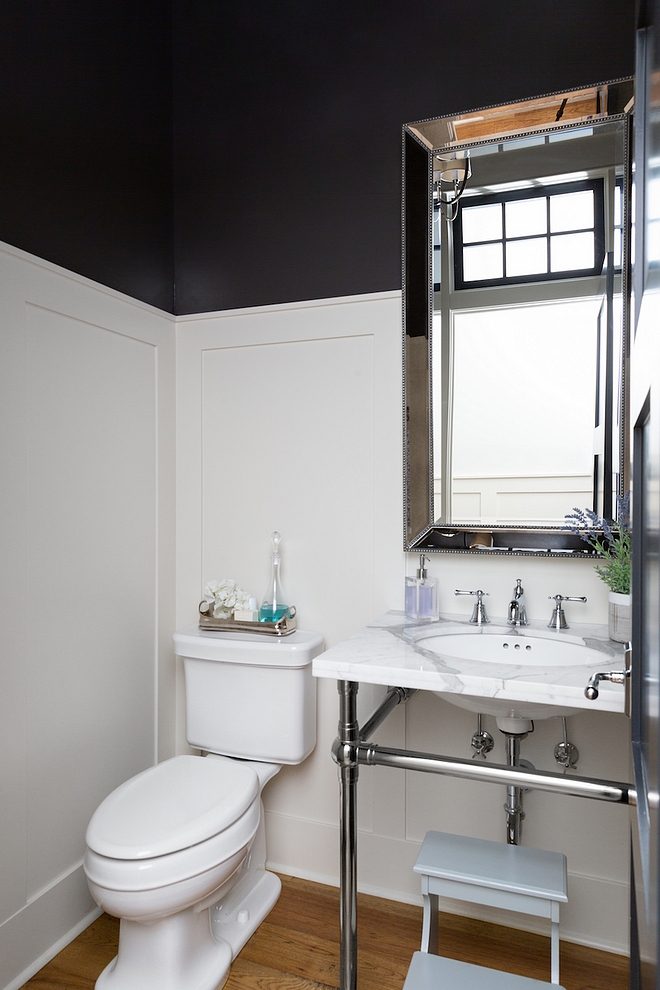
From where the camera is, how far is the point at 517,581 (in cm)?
181

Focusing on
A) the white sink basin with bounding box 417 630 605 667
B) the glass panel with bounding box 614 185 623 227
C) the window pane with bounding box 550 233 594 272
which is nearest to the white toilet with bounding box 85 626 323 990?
the white sink basin with bounding box 417 630 605 667

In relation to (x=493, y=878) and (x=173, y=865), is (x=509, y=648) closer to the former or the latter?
(x=493, y=878)

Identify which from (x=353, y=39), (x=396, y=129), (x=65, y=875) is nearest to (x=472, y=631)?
(x=65, y=875)

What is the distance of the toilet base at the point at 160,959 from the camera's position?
1.54 metres

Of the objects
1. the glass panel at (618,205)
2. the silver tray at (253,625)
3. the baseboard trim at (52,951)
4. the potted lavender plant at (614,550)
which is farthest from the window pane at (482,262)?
the baseboard trim at (52,951)

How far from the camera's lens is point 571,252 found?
68.6 inches

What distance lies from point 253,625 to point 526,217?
1357mm

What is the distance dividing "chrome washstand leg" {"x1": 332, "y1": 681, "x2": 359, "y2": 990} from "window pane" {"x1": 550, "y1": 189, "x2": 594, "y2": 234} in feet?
4.18

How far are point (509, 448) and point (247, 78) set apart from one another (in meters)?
1.45

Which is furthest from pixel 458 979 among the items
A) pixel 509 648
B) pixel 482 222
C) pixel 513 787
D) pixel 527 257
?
pixel 482 222

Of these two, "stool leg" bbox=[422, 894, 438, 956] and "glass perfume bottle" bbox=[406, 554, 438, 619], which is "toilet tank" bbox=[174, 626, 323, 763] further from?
"stool leg" bbox=[422, 894, 438, 956]

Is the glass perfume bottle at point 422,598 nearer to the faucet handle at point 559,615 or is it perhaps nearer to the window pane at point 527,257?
the faucet handle at point 559,615

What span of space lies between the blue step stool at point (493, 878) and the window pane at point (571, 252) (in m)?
1.44

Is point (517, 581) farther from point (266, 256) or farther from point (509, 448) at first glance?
point (266, 256)
